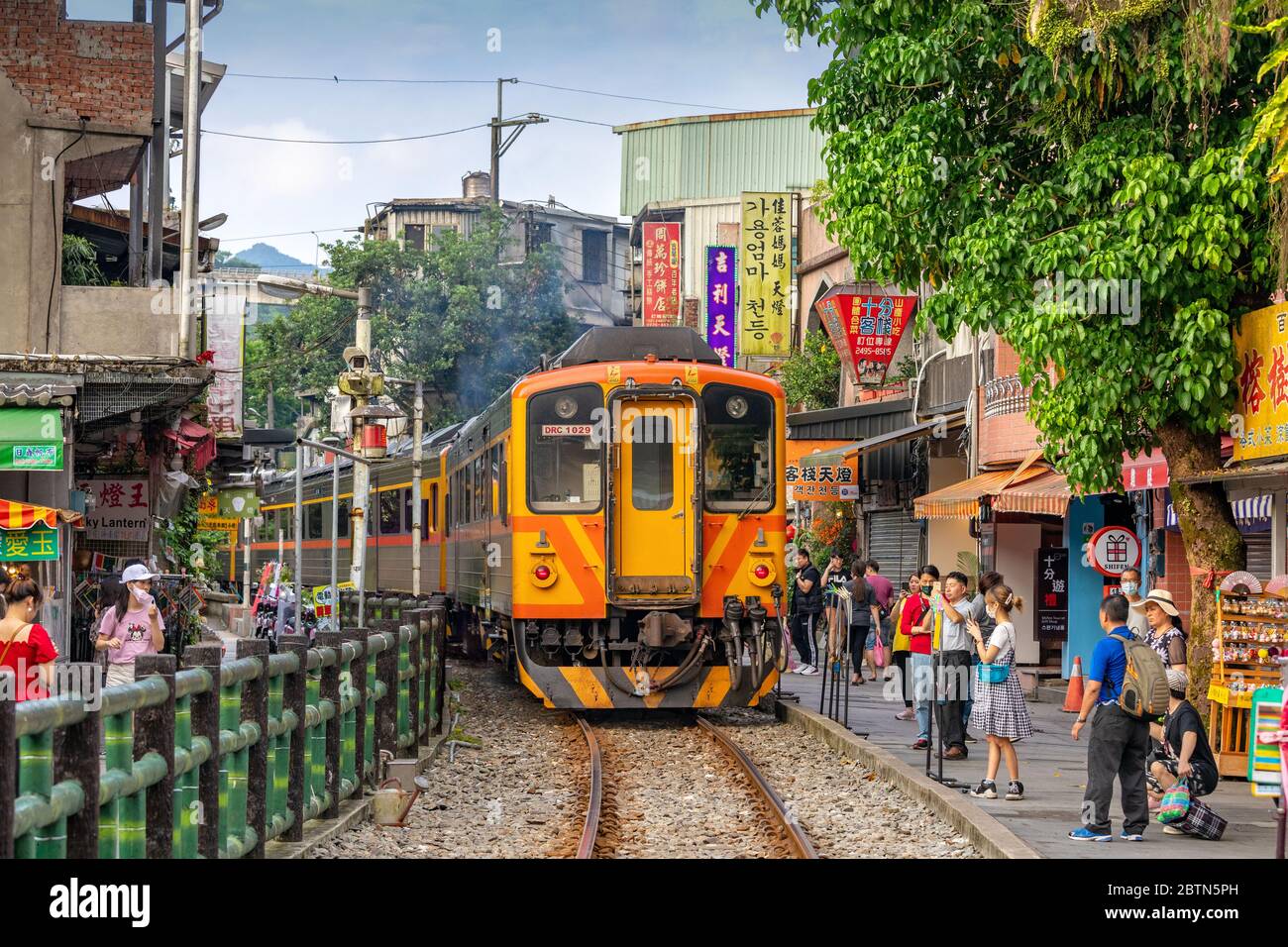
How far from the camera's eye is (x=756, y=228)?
3105 cm

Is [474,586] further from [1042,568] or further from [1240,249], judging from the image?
[1240,249]

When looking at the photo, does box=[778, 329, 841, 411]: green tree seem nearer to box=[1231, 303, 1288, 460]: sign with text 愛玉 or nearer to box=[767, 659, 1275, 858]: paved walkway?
box=[767, 659, 1275, 858]: paved walkway

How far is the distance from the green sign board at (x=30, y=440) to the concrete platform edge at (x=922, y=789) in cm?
727

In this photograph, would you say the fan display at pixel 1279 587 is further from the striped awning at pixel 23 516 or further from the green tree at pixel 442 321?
the green tree at pixel 442 321

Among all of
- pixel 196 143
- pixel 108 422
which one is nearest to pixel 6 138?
pixel 196 143

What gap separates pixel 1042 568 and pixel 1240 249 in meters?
10.8

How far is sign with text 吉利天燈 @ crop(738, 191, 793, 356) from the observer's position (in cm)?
3086

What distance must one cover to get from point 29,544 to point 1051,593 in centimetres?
1325

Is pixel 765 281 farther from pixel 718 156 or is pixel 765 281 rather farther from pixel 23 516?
pixel 23 516

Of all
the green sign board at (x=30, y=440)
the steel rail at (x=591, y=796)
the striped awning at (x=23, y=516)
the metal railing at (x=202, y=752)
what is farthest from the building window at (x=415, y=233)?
the metal railing at (x=202, y=752)

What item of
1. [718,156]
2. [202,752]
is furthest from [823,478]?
[718,156]

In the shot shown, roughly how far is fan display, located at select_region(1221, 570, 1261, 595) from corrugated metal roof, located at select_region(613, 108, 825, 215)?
2930 centimetres

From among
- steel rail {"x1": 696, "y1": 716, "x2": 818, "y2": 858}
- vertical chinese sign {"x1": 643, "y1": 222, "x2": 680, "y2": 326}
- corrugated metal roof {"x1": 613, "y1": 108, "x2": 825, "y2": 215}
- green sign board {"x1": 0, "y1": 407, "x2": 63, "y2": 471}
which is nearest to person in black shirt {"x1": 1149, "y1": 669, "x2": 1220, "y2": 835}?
steel rail {"x1": 696, "y1": 716, "x2": 818, "y2": 858}

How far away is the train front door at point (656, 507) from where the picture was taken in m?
15.6
